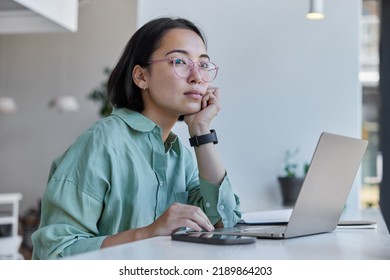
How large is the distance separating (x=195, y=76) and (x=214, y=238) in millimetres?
479

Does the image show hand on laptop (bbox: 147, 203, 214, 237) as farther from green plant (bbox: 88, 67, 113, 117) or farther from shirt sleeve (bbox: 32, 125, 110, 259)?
green plant (bbox: 88, 67, 113, 117)

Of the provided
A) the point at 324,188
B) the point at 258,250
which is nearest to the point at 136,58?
the point at 324,188

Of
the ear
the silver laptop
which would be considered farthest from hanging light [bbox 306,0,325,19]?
the silver laptop

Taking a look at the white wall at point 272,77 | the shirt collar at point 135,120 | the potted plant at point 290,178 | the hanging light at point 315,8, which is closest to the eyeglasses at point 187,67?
the shirt collar at point 135,120

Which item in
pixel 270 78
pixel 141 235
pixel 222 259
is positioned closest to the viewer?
pixel 222 259

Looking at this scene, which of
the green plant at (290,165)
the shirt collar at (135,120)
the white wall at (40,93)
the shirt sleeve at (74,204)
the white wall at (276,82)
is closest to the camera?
the shirt sleeve at (74,204)

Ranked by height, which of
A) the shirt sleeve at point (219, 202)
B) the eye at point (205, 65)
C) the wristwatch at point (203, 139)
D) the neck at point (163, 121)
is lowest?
the shirt sleeve at point (219, 202)

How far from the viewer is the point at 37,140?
6.93m

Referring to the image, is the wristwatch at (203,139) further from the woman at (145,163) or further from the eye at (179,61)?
the eye at (179,61)

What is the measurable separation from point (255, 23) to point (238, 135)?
35 centimetres

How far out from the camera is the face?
1.29m

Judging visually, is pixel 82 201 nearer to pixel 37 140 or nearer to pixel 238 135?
pixel 238 135

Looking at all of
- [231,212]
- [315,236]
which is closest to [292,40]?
[231,212]

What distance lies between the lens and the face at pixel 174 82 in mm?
1287
